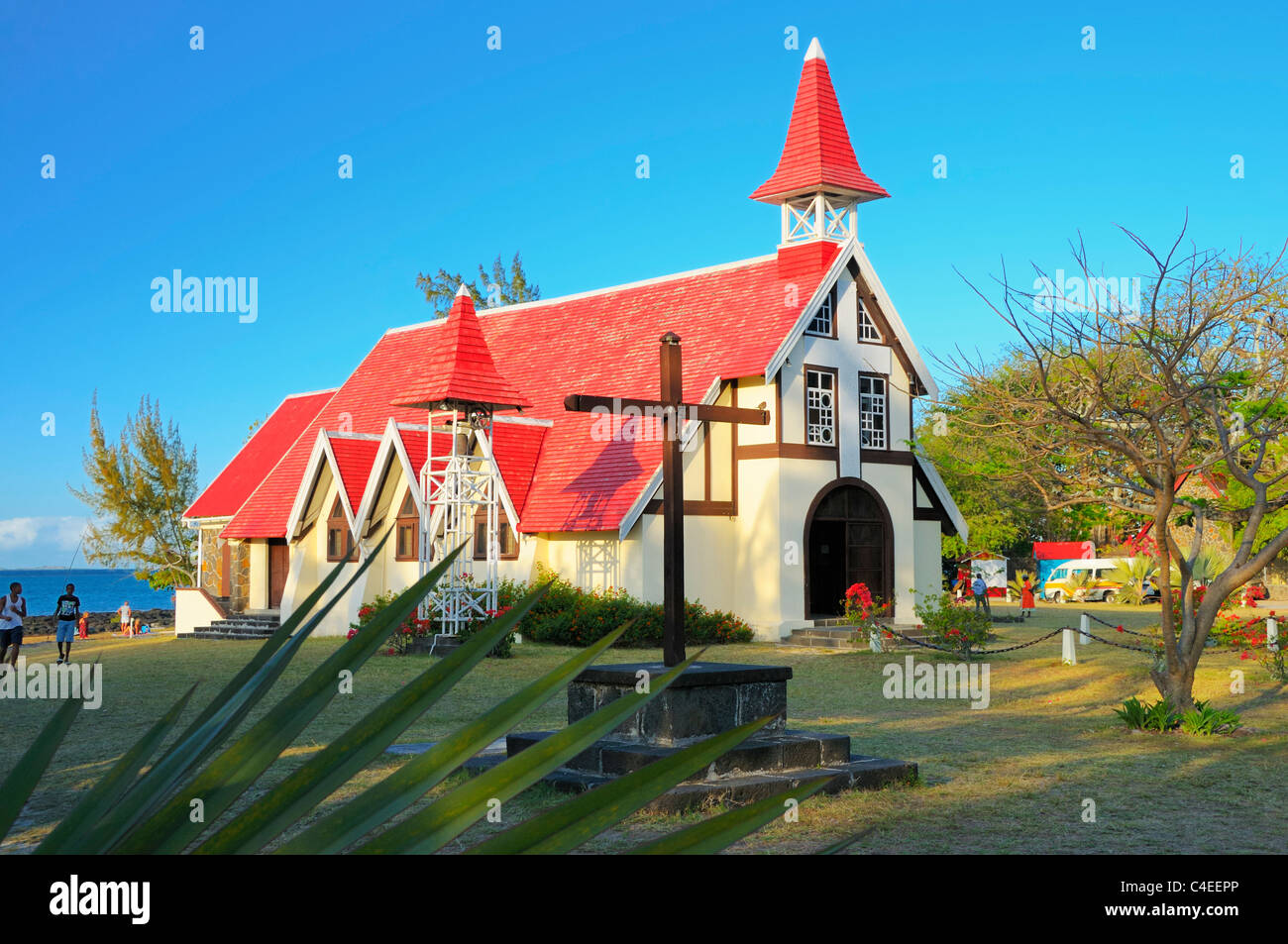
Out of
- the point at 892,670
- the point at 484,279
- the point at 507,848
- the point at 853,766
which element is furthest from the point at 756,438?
the point at 484,279

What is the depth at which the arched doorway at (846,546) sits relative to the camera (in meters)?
27.3

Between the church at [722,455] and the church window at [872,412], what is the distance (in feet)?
0.17

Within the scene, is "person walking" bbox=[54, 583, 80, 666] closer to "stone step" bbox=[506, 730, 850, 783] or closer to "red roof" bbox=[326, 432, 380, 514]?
"red roof" bbox=[326, 432, 380, 514]

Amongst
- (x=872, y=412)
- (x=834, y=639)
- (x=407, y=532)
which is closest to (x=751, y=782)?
(x=834, y=639)

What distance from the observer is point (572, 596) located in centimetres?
2556

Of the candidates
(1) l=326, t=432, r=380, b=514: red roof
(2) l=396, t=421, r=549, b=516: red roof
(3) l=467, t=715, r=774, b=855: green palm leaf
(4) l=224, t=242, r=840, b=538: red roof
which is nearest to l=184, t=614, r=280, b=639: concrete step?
(4) l=224, t=242, r=840, b=538: red roof

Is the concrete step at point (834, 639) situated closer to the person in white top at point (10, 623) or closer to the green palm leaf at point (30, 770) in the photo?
the person in white top at point (10, 623)

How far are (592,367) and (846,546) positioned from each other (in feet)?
25.5

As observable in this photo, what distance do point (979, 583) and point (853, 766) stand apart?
19.1m

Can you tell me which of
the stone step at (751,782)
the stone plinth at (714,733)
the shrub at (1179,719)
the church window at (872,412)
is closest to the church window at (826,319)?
the church window at (872,412)

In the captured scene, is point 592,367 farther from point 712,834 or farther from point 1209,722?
point 712,834

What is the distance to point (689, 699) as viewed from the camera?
927cm

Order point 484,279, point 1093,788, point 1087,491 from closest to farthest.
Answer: point 1093,788
point 1087,491
point 484,279
